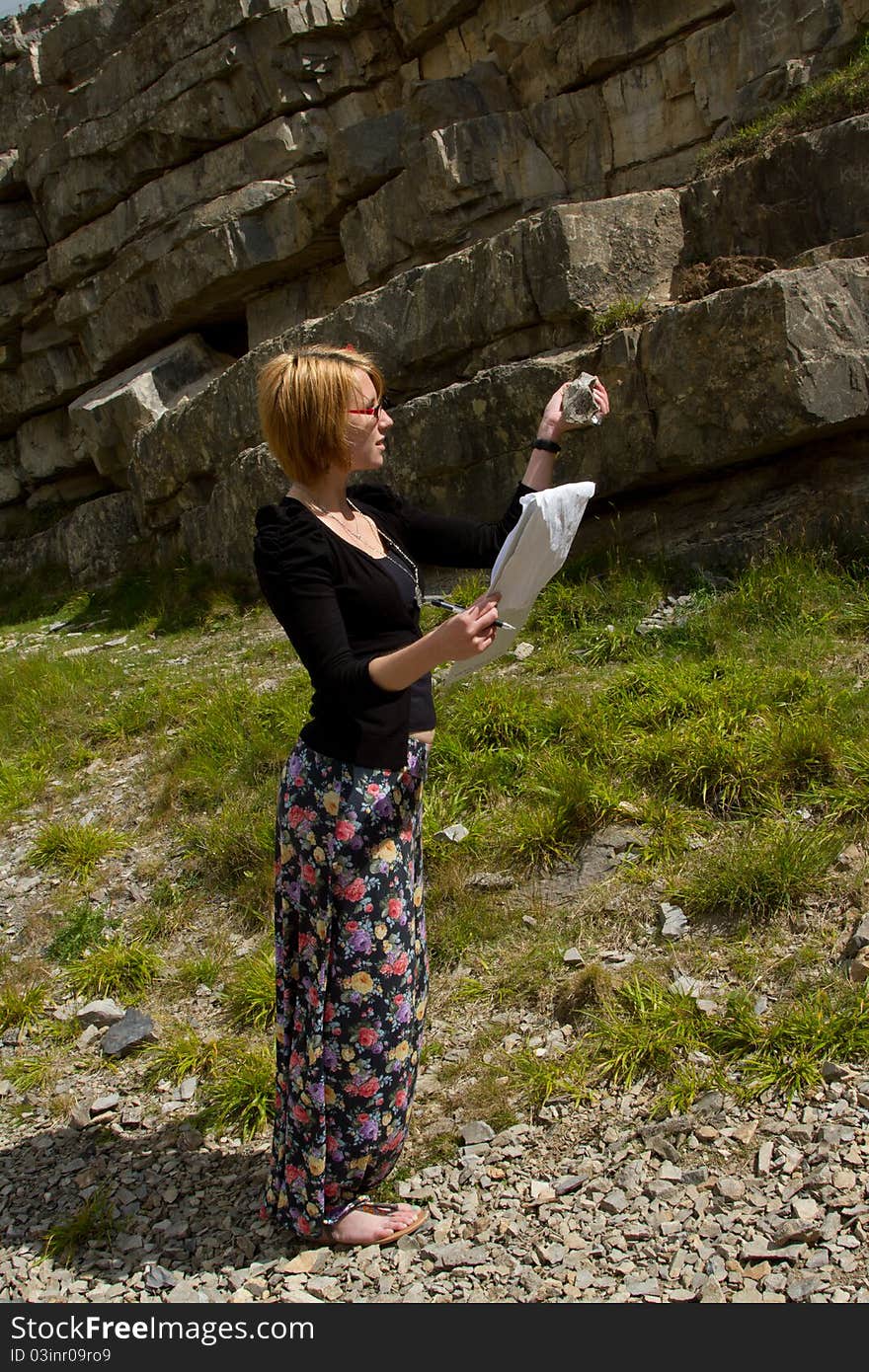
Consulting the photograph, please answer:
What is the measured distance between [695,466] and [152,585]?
5.88m

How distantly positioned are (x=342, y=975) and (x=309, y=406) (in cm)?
151

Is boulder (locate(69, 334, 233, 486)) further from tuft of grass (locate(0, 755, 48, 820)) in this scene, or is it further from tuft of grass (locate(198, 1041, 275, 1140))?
tuft of grass (locate(198, 1041, 275, 1140))

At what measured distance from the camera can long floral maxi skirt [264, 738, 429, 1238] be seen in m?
3.06

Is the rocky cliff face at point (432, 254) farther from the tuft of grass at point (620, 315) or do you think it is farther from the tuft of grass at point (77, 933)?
the tuft of grass at point (77, 933)

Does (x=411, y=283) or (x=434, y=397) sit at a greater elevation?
(x=411, y=283)

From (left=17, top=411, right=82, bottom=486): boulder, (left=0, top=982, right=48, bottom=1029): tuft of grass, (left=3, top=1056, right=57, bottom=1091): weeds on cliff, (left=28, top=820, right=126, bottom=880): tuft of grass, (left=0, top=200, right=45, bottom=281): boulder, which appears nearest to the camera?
(left=3, top=1056, right=57, bottom=1091): weeds on cliff

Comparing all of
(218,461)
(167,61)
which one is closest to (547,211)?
(218,461)

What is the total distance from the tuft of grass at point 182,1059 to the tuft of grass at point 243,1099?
14 centimetres

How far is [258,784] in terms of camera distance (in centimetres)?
622

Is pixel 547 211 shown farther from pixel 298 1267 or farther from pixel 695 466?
pixel 298 1267

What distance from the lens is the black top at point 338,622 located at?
2.82 meters

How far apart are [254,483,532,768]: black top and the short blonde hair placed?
14cm

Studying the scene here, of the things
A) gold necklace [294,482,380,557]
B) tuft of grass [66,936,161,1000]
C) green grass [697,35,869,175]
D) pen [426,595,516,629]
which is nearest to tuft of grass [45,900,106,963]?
tuft of grass [66,936,161,1000]

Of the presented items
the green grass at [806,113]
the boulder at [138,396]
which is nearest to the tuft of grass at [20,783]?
the green grass at [806,113]
